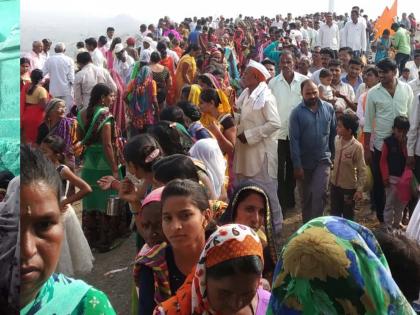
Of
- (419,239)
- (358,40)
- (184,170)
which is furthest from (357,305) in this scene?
(358,40)

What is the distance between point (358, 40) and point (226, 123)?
1206 centimetres

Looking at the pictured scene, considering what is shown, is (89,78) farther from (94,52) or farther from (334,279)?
(334,279)

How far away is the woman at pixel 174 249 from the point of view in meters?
2.49

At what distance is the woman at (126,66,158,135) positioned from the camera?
8.12 m

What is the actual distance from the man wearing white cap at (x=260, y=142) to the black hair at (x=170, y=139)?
132cm

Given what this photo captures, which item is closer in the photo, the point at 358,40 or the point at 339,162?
the point at 339,162

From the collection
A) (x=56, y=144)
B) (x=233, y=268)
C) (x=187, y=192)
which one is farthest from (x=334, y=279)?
(x=56, y=144)

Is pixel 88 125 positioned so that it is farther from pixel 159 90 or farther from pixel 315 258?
pixel 315 258

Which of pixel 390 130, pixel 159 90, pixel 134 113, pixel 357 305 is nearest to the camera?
pixel 357 305

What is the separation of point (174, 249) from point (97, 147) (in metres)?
3.21

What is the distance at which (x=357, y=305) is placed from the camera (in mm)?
1678

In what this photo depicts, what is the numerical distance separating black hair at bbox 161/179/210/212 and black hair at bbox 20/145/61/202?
1.05 m

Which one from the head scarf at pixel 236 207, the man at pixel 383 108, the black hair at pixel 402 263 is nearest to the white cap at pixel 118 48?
the man at pixel 383 108

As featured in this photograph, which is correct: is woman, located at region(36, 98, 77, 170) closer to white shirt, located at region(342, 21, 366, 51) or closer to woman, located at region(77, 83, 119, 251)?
woman, located at region(77, 83, 119, 251)
